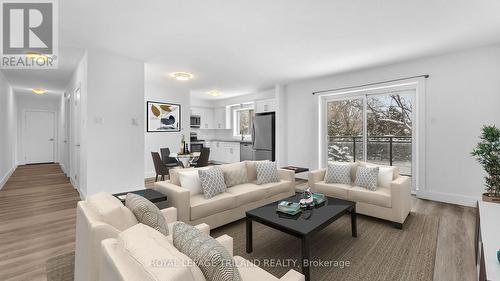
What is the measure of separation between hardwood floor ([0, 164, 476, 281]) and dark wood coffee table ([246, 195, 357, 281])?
94 cm

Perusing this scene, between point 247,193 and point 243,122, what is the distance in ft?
18.2

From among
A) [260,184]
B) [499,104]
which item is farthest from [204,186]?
[499,104]

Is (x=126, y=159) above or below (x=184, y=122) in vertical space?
below

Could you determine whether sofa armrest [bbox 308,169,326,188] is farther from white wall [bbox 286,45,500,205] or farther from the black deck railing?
white wall [bbox 286,45,500,205]

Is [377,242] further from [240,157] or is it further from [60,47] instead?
[240,157]

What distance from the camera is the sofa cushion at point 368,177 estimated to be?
10.8 ft

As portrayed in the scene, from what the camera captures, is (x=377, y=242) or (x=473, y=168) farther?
(x=473, y=168)

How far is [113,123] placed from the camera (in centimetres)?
383

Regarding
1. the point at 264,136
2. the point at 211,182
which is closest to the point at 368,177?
the point at 211,182

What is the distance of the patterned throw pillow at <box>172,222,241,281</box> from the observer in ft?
3.13

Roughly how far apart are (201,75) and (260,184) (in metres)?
2.90

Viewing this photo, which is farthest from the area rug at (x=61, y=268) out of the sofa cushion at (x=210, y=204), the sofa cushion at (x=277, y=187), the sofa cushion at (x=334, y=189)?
the sofa cushion at (x=334, y=189)

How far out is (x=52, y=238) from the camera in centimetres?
266

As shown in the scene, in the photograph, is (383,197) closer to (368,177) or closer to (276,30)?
(368,177)
